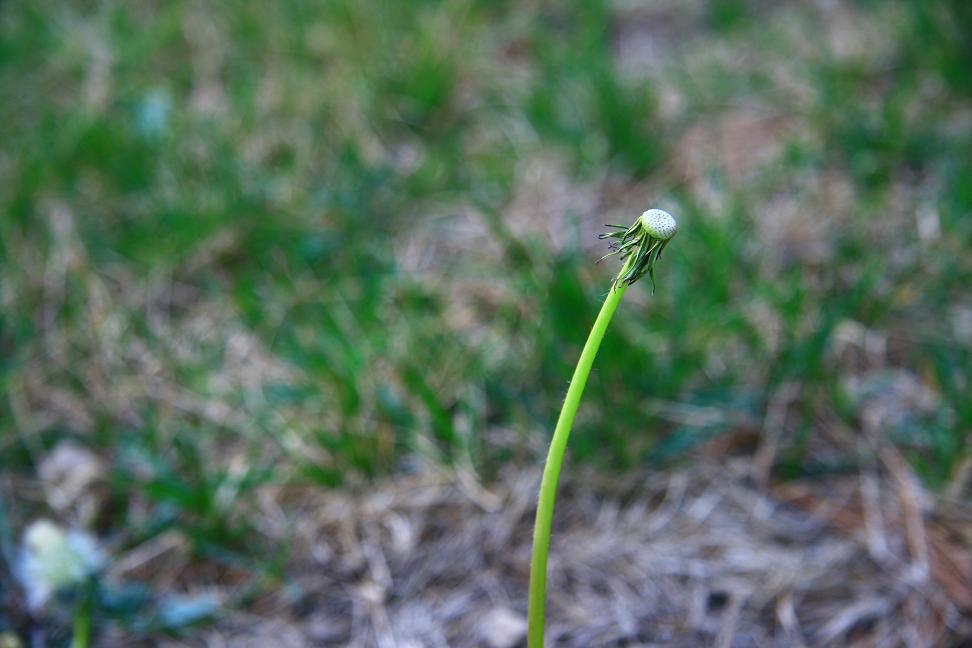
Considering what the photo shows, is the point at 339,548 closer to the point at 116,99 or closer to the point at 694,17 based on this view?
the point at 116,99

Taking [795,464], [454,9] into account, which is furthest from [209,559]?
[454,9]

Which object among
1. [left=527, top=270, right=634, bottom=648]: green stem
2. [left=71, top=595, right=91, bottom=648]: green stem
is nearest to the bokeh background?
[left=71, top=595, right=91, bottom=648]: green stem

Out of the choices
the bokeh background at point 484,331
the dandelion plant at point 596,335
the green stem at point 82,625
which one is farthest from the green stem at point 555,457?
the green stem at point 82,625

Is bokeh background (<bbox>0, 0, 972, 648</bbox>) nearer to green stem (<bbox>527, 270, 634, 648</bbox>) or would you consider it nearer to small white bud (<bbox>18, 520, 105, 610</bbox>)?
small white bud (<bbox>18, 520, 105, 610</bbox>)

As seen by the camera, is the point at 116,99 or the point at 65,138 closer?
the point at 65,138

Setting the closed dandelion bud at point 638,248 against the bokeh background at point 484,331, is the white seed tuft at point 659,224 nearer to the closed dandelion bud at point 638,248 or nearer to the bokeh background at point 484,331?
the closed dandelion bud at point 638,248

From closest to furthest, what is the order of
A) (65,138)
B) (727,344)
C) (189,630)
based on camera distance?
1. (189,630)
2. (727,344)
3. (65,138)
